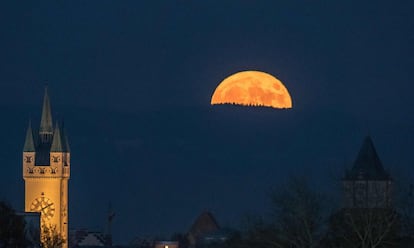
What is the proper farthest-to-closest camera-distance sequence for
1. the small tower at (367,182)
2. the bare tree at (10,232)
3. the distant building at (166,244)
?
the distant building at (166,244) < the small tower at (367,182) < the bare tree at (10,232)

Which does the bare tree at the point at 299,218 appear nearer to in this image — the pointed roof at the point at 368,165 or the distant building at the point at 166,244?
the pointed roof at the point at 368,165

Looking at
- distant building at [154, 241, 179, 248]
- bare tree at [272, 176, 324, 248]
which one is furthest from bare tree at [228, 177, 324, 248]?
distant building at [154, 241, 179, 248]

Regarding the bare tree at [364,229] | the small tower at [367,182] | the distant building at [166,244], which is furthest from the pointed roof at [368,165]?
the distant building at [166,244]

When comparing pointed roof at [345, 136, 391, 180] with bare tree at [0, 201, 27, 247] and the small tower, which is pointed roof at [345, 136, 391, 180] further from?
bare tree at [0, 201, 27, 247]

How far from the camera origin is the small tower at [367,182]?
4041 inches

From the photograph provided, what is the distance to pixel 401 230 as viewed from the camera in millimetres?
99062

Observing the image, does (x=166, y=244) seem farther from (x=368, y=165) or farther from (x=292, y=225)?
(x=292, y=225)

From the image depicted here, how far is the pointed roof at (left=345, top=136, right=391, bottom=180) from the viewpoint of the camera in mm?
136250

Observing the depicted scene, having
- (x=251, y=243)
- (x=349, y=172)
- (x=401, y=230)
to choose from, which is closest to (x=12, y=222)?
(x=251, y=243)

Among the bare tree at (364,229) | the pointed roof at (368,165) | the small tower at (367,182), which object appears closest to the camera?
the bare tree at (364,229)

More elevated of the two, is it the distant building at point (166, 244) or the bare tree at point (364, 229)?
the distant building at point (166, 244)

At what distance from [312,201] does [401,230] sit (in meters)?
4.27

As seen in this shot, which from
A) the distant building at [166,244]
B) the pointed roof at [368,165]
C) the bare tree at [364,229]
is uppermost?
the pointed roof at [368,165]

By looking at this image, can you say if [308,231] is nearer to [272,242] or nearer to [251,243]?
[272,242]
